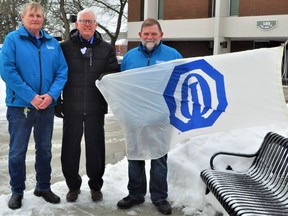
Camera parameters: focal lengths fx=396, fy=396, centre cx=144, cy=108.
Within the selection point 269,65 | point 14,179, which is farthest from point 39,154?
point 269,65

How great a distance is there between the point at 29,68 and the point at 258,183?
2599 millimetres

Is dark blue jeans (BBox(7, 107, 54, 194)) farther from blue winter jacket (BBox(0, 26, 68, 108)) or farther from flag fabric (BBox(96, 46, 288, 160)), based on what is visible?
flag fabric (BBox(96, 46, 288, 160))

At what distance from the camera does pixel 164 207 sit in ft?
13.9

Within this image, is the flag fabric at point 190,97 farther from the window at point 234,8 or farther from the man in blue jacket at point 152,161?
the window at point 234,8

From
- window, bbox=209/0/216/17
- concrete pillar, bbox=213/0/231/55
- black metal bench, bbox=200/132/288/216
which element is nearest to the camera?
black metal bench, bbox=200/132/288/216

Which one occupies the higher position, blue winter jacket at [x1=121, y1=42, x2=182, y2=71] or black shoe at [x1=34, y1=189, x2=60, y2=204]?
blue winter jacket at [x1=121, y1=42, x2=182, y2=71]

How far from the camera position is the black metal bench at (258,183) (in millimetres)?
3365

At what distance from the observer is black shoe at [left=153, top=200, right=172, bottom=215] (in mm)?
4221

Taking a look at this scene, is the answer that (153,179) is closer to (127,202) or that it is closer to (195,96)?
(127,202)

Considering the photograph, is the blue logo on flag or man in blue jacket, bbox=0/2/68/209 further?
the blue logo on flag

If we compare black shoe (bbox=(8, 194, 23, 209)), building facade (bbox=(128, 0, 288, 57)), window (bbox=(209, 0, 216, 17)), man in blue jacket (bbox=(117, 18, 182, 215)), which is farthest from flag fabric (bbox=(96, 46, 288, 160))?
window (bbox=(209, 0, 216, 17))

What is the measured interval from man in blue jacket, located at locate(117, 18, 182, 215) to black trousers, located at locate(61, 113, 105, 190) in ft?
1.32

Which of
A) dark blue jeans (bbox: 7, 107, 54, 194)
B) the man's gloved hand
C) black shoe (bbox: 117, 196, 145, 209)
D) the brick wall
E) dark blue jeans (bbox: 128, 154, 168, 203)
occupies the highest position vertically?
the brick wall

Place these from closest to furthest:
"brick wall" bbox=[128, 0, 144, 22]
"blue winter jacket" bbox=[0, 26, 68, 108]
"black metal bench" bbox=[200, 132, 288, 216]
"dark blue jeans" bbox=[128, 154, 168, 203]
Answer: "black metal bench" bbox=[200, 132, 288, 216] < "blue winter jacket" bbox=[0, 26, 68, 108] < "dark blue jeans" bbox=[128, 154, 168, 203] < "brick wall" bbox=[128, 0, 144, 22]
